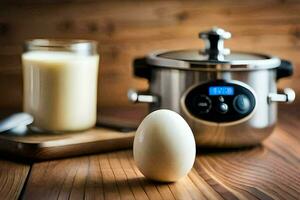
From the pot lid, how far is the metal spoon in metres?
0.27

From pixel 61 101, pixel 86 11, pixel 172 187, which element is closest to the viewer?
pixel 172 187

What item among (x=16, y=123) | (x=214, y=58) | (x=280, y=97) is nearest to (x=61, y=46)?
(x=16, y=123)

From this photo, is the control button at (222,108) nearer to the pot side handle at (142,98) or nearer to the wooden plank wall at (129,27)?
the pot side handle at (142,98)

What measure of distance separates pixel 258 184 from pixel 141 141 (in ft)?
0.63

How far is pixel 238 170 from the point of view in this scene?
3.03 feet

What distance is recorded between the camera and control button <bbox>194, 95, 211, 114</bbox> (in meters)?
0.99

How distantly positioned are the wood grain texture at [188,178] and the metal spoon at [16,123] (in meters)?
0.13

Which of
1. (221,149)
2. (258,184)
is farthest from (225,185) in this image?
(221,149)

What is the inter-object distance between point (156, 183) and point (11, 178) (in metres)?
0.23

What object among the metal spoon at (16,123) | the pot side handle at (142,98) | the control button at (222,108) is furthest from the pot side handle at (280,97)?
the metal spoon at (16,123)

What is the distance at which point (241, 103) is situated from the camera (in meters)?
0.99

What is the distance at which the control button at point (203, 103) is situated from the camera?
987 millimetres

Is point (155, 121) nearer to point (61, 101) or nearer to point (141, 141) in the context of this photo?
point (141, 141)

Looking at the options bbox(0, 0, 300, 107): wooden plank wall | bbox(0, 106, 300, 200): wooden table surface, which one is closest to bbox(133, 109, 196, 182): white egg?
bbox(0, 106, 300, 200): wooden table surface
